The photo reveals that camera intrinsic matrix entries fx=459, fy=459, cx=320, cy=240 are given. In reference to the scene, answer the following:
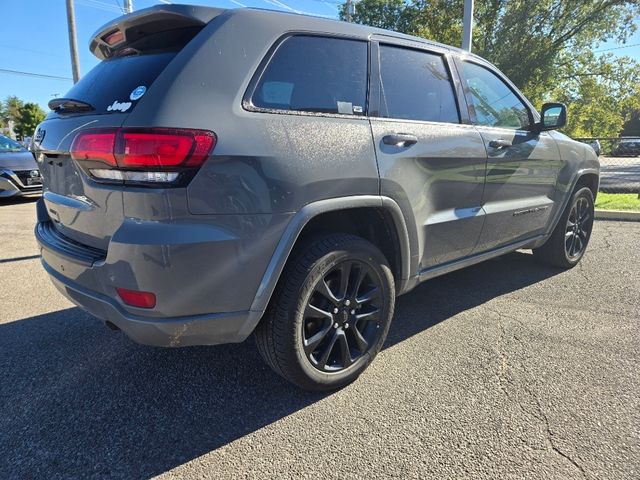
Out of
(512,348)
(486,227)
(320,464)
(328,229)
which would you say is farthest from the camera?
(486,227)

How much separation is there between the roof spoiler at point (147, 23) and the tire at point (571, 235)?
3747 mm

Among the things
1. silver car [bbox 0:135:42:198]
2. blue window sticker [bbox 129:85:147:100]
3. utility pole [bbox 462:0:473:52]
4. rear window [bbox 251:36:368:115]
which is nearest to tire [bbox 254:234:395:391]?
rear window [bbox 251:36:368:115]

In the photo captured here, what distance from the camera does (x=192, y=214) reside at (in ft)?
6.11

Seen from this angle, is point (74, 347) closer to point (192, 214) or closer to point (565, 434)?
point (192, 214)

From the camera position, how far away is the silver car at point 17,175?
8891 millimetres

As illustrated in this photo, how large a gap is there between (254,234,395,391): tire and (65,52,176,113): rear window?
1039 millimetres

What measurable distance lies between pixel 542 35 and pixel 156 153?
23257 mm

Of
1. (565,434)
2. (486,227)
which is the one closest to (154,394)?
(565,434)

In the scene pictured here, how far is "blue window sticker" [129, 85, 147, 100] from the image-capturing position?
78.1 inches

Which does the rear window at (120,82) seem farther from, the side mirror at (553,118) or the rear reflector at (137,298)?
the side mirror at (553,118)

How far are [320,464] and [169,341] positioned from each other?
2.80 feet

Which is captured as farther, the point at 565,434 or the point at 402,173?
the point at 402,173

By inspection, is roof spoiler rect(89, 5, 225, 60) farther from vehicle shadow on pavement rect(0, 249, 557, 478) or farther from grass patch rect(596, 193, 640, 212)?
grass patch rect(596, 193, 640, 212)

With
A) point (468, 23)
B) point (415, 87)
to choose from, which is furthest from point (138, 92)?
point (468, 23)
